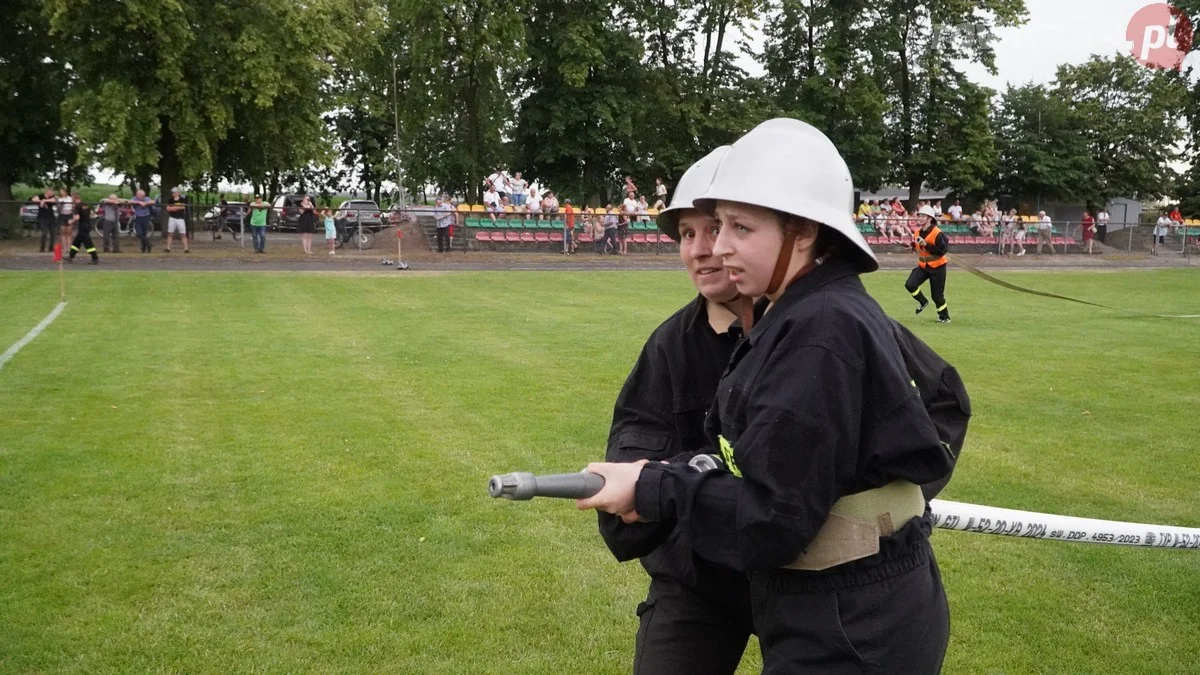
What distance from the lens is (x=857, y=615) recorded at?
2.15 m

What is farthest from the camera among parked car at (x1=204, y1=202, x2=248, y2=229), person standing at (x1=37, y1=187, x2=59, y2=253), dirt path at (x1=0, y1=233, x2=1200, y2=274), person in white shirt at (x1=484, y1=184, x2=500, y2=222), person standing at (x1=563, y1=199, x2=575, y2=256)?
person standing at (x1=563, y1=199, x2=575, y2=256)

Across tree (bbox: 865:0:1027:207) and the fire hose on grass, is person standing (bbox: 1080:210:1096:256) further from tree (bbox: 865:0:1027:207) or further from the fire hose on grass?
the fire hose on grass

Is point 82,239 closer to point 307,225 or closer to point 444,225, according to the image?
point 307,225

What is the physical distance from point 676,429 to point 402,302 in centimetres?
1806

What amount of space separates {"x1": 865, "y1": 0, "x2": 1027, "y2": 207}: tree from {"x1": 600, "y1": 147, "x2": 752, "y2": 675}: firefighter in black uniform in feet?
173

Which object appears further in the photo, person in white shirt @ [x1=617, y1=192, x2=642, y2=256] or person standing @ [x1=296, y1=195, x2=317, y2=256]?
person in white shirt @ [x1=617, y1=192, x2=642, y2=256]

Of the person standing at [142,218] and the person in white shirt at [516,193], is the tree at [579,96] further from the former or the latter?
the person standing at [142,218]

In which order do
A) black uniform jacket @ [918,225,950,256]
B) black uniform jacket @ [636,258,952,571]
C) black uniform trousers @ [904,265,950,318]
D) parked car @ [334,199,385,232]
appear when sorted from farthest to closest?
parked car @ [334,199,385,232] → black uniform trousers @ [904,265,950,318] → black uniform jacket @ [918,225,950,256] → black uniform jacket @ [636,258,952,571]

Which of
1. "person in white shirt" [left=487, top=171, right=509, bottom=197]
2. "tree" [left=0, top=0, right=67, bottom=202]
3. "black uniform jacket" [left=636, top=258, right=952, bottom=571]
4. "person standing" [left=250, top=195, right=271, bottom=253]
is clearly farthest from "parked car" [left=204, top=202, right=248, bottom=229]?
"black uniform jacket" [left=636, top=258, right=952, bottom=571]

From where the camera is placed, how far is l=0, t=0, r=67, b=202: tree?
1374 inches

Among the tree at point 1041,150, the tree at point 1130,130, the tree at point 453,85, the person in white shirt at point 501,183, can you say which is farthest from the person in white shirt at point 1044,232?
the tree at point 453,85

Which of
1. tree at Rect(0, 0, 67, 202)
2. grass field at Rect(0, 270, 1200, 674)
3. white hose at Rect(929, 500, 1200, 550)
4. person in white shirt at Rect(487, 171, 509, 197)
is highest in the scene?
tree at Rect(0, 0, 67, 202)

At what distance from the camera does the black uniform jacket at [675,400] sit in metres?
2.73

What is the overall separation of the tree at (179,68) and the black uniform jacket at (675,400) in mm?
32538
